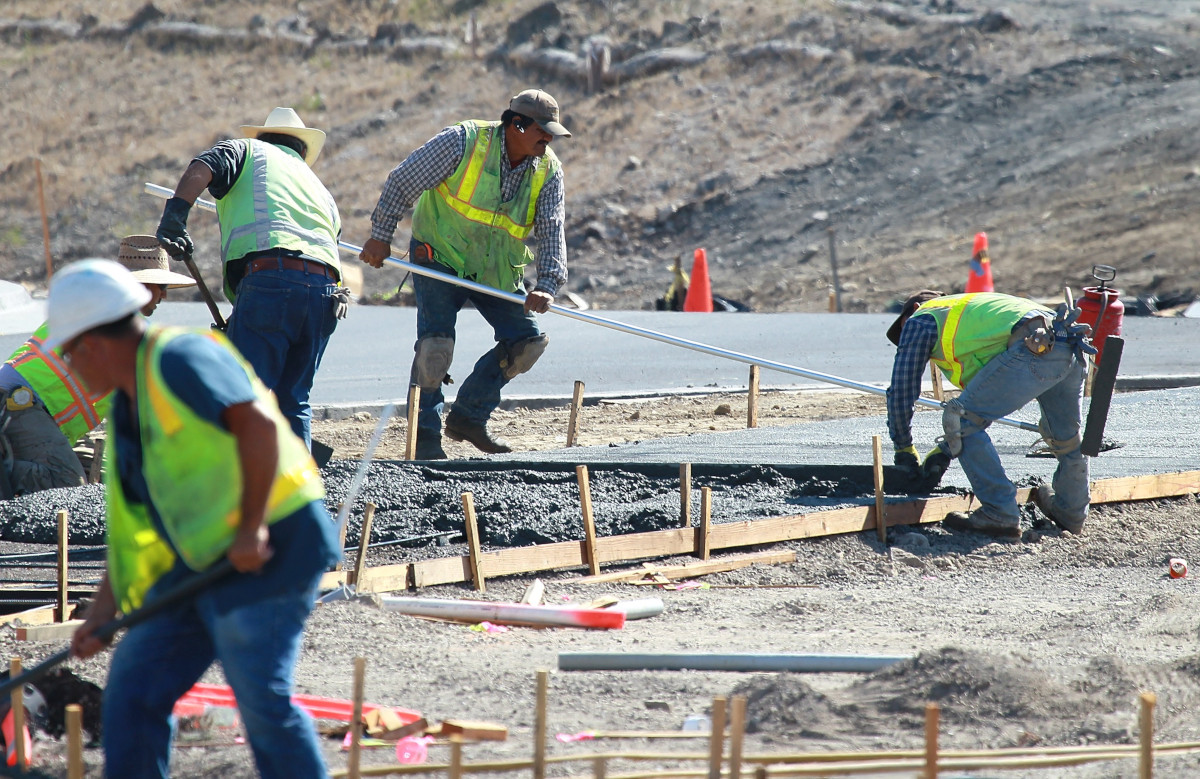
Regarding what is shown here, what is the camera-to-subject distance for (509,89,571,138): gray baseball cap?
6.50 m

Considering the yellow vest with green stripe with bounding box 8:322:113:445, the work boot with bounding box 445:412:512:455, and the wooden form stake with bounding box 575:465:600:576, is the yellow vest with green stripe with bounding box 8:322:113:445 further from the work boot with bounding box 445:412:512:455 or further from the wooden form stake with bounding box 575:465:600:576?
the wooden form stake with bounding box 575:465:600:576

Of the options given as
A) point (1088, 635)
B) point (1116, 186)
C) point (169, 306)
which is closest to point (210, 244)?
point (169, 306)

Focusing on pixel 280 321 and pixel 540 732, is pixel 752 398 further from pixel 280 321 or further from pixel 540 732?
pixel 540 732

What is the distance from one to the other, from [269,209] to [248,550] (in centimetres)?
292

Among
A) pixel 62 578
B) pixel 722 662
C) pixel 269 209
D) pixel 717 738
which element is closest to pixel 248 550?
pixel 717 738

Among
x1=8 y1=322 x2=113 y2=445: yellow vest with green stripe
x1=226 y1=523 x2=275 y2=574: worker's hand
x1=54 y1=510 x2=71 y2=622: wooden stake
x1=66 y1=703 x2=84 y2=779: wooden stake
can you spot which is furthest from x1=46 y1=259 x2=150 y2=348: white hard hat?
x1=8 y1=322 x2=113 y2=445: yellow vest with green stripe

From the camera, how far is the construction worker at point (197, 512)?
250 cm

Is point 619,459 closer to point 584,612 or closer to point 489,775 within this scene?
point 584,612

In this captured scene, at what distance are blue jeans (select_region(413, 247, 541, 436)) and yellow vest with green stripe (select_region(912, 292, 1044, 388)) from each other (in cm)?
214

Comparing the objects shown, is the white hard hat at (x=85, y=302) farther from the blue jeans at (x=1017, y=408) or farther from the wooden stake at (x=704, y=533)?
the blue jeans at (x=1017, y=408)

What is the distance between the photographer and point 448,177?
6742 mm

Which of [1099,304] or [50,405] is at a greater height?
[1099,304]

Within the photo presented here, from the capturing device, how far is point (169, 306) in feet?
42.0

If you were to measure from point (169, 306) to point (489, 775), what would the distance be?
420 inches
